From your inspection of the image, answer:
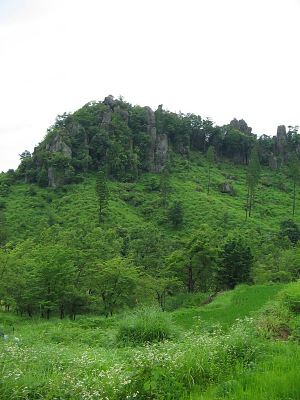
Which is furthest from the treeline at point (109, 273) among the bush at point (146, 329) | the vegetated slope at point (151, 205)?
the vegetated slope at point (151, 205)

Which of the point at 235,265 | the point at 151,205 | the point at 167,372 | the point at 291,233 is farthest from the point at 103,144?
the point at 167,372

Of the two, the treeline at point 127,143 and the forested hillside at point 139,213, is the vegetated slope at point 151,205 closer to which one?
the forested hillside at point 139,213

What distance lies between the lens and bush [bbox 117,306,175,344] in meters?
9.13

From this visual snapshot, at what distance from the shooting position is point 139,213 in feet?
214

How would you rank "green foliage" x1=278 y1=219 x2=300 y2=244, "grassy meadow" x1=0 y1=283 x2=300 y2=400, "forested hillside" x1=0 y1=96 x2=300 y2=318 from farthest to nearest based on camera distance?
"green foliage" x1=278 y1=219 x2=300 y2=244 → "forested hillside" x1=0 y1=96 x2=300 y2=318 → "grassy meadow" x1=0 y1=283 x2=300 y2=400

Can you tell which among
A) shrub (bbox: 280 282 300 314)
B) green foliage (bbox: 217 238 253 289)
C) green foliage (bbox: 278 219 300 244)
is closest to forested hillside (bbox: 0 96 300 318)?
green foliage (bbox: 217 238 253 289)

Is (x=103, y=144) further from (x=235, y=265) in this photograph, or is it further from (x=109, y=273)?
(x=109, y=273)

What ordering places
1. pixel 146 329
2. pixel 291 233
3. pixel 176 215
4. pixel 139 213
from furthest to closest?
pixel 139 213 < pixel 176 215 < pixel 291 233 < pixel 146 329

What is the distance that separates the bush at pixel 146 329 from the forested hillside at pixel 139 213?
15.2 meters

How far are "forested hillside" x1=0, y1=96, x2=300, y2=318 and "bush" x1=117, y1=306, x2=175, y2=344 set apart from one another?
15175 millimetres

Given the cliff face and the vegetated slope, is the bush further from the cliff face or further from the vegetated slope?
the cliff face

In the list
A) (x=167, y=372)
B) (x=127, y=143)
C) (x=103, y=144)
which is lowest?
(x=167, y=372)

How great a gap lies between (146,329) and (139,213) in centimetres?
5612

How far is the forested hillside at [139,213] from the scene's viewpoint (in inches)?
1043
